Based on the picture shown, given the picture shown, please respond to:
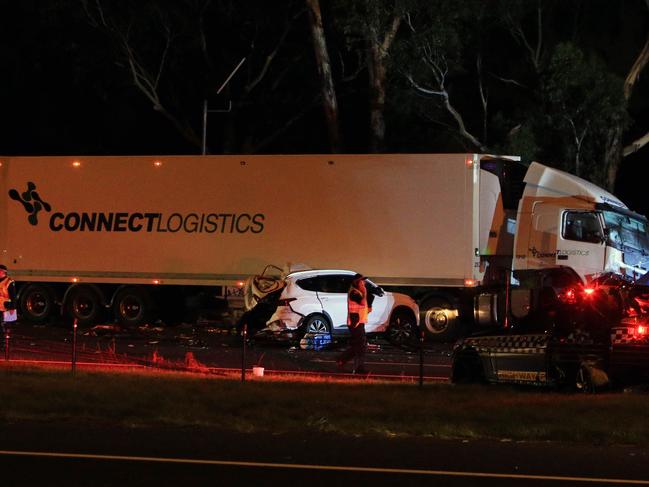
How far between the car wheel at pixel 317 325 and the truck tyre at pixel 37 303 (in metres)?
8.01

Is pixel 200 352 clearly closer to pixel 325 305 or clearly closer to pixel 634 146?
pixel 325 305

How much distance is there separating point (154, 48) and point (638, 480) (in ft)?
105

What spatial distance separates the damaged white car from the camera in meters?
21.6

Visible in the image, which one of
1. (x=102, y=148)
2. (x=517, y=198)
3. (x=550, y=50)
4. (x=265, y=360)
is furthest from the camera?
(x=102, y=148)

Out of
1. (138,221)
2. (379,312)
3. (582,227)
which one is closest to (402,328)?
(379,312)

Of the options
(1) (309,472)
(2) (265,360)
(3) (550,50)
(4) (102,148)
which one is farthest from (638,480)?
(4) (102,148)

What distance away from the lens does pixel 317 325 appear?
71.6ft

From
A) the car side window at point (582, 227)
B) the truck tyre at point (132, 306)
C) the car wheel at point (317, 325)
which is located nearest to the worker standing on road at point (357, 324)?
the car wheel at point (317, 325)

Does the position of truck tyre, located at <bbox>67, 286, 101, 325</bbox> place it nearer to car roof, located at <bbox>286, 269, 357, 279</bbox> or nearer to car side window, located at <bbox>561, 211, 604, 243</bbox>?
car roof, located at <bbox>286, 269, 357, 279</bbox>

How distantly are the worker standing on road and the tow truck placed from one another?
2.52m

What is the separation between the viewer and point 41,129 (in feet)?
140

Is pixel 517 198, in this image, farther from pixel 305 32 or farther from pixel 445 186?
pixel 305 32

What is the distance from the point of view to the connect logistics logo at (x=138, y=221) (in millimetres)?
25281

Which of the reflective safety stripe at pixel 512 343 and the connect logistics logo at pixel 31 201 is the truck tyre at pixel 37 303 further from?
the reflective safety stripe at pixel 512 343
